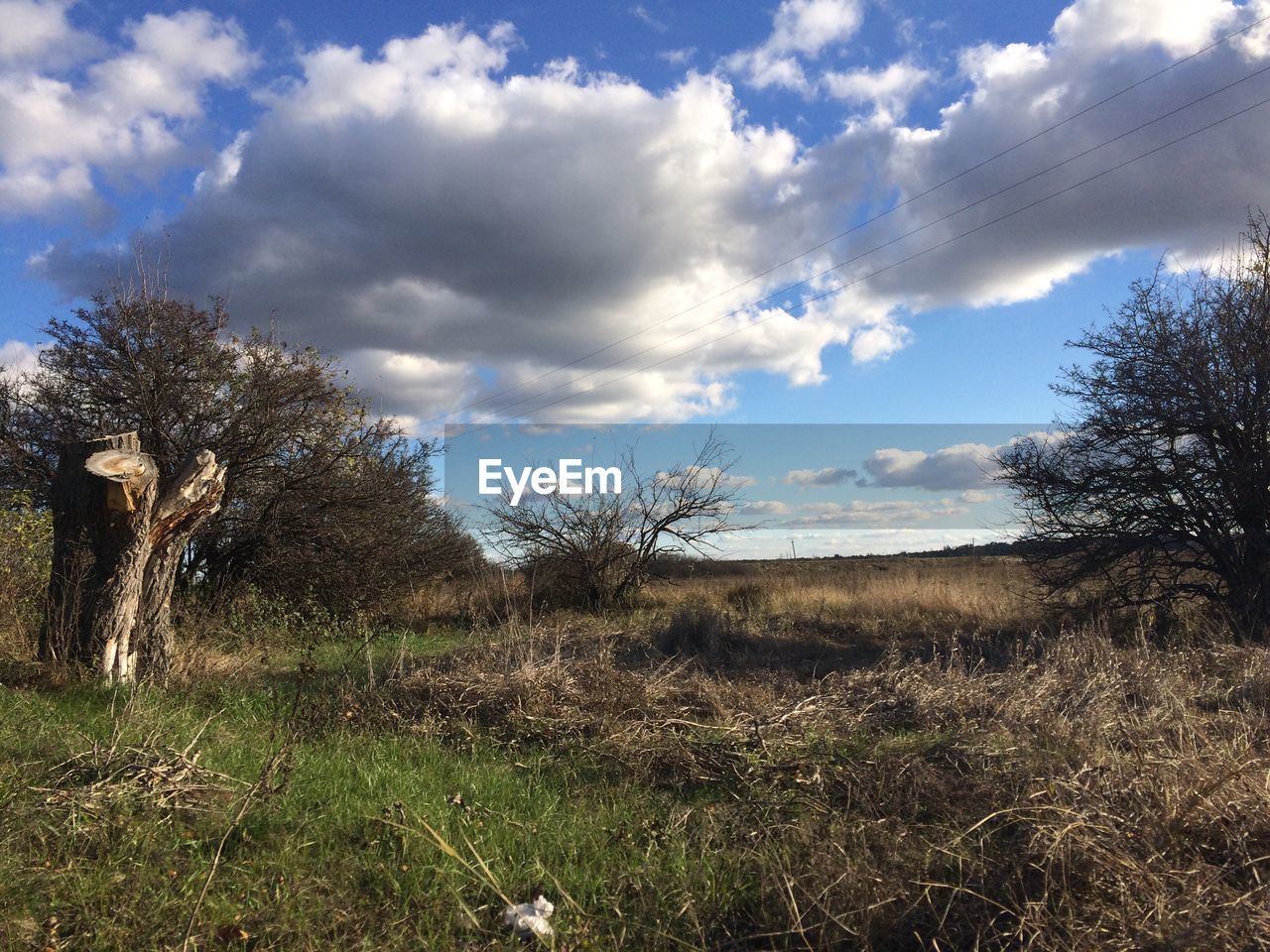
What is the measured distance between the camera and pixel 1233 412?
11656 mm

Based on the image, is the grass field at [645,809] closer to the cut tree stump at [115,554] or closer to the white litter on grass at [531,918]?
the white litter on grass at [531,918]

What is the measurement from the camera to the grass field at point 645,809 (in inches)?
128

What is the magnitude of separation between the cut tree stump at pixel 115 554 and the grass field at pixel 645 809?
0.39 m

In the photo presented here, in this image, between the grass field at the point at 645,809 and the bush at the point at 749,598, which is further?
the bush at the point at 749,598

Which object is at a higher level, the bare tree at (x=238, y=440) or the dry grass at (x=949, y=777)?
the bare tree at (x=238, y=440)

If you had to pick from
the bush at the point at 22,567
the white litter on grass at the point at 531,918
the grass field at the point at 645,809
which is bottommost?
the white litter on grass at the point at 531,918

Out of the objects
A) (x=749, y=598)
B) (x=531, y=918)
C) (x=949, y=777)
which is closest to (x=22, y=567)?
(x=531, y=918)

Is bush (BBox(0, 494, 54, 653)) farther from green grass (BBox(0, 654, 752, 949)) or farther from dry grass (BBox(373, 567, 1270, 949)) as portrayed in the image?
dry grass (BBox(373, 567, 1270, 949))

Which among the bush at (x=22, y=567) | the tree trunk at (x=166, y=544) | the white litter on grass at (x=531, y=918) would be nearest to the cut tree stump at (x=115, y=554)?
the tree trunk at (x=166, y=544)

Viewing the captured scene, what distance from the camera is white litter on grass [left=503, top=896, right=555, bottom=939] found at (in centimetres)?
330

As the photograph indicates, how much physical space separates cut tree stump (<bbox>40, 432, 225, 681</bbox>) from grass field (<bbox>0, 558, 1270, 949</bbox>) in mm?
386

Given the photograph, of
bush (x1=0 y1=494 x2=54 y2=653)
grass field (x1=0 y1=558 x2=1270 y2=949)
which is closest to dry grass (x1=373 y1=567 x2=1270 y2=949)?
grass field (x1=0 y1=558 x2=1270 y2=949)

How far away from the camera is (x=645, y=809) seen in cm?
485

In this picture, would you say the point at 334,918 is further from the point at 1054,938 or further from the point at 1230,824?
the point at 1230,824
